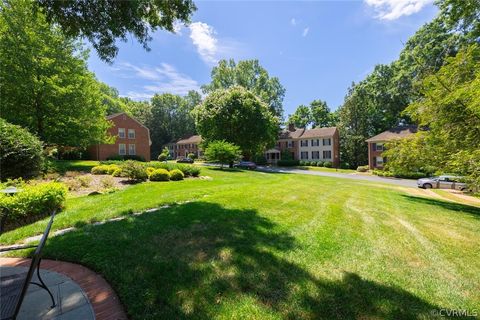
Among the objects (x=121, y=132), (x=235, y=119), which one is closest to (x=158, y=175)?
(x=235, y=119)

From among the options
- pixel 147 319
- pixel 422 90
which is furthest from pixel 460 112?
pixel 147 319

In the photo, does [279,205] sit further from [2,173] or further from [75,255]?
[2,173]

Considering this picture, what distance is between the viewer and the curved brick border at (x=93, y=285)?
2.90m

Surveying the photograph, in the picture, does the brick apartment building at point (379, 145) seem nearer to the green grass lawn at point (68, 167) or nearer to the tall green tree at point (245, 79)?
the tall green tree at point (245, 79)

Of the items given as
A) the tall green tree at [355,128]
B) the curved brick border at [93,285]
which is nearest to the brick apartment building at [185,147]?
the tall green tree at [355,128]

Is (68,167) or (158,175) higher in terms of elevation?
(68,167)

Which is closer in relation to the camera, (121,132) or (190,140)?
(121,132)

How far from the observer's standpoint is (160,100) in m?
64.3

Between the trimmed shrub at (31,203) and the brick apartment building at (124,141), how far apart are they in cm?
2752

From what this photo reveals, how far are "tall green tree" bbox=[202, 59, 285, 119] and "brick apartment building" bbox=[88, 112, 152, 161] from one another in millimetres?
17994

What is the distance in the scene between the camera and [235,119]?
32.4 metres

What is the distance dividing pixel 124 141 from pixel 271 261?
35.9 metres

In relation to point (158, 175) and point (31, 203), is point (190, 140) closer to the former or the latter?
point (158, 175)

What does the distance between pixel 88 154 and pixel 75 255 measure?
33173mm
